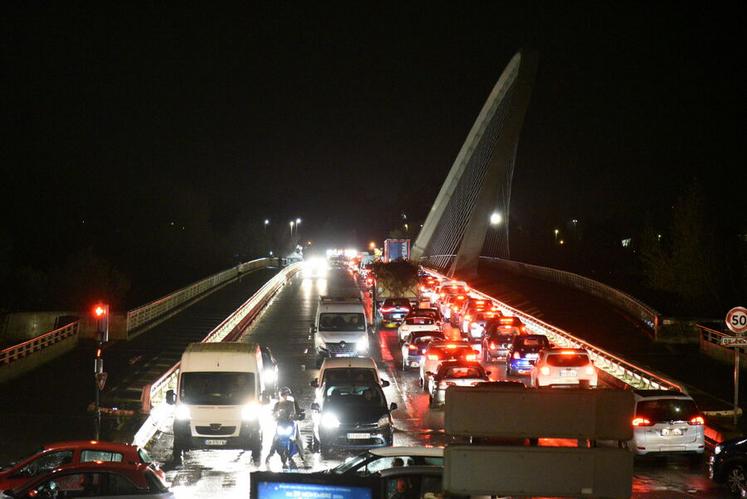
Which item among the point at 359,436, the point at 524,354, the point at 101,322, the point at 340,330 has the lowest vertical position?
the point at 359,436

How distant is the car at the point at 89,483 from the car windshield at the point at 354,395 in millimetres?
6461

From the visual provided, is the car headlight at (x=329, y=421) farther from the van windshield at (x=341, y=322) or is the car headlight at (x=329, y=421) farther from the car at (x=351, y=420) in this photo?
the van windshield at (x=341, y=322)

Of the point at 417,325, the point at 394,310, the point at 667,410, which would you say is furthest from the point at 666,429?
the point at 394,310

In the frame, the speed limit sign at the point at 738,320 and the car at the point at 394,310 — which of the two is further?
the car at the point at 394,310

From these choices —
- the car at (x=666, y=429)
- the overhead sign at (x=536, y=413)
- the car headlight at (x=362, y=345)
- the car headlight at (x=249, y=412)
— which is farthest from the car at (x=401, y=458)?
the car headlight at (x=362, y=345)

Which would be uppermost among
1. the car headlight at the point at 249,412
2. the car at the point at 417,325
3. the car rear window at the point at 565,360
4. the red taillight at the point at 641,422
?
the car at the point at 417,325

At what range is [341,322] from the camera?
31.9 metres

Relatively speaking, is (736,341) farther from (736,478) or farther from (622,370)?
(736,478)

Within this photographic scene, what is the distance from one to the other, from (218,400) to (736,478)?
9054mm

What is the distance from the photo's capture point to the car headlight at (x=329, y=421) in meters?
17.5

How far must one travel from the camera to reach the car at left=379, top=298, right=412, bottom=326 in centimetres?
4441

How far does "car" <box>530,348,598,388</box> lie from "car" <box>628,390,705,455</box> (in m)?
7.51

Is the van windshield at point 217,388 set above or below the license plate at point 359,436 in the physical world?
above

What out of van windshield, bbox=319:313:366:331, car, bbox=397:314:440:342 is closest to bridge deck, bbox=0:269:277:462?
van windshield, bbox=319:313:366:331
